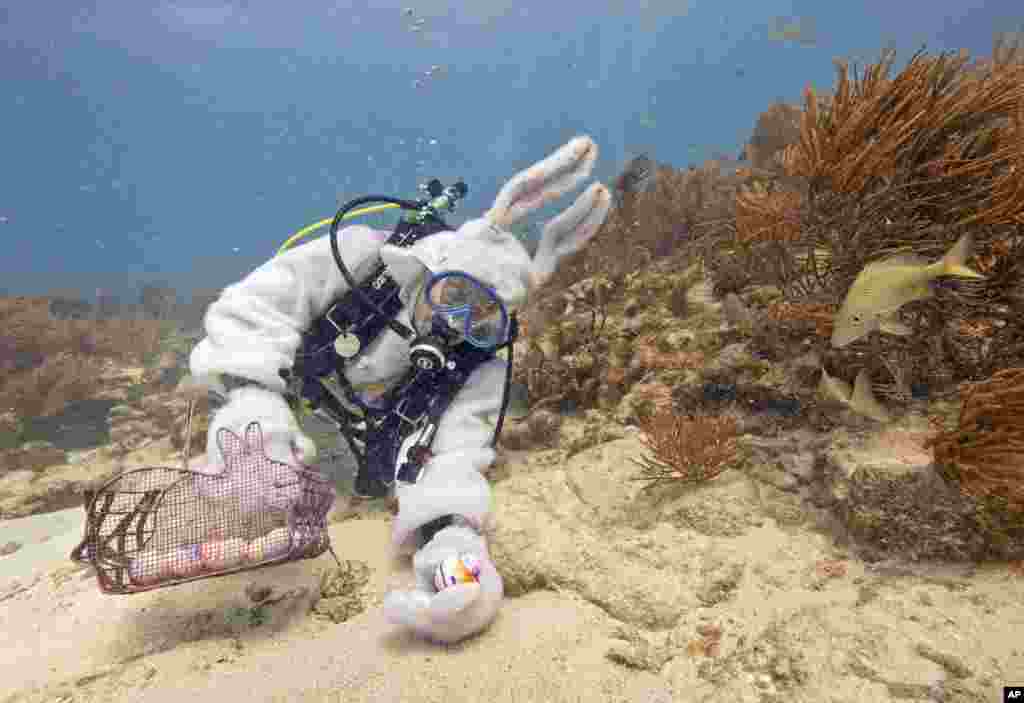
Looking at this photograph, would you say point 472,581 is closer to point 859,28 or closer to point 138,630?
point 138,630

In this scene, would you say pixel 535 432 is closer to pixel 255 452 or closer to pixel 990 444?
pixel 255 452

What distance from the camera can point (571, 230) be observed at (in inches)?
127

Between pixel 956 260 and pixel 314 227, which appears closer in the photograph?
pixel 956 260

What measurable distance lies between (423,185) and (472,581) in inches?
104

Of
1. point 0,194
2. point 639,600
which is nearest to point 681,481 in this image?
point 639,600

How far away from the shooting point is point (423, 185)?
3.51 meters

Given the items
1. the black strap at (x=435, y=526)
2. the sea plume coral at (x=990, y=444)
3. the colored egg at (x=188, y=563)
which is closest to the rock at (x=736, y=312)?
the sea plume coral at (x=990, y=444)

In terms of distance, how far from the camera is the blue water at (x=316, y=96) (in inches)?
2124

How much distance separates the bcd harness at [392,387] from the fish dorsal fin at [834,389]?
180cm

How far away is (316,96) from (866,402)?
11907cm

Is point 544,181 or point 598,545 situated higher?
point 544,181

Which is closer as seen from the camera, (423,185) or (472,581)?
(472,581)

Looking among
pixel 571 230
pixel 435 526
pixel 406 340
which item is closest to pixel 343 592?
pixel 435 526

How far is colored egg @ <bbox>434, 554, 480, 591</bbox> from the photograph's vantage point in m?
2.05
